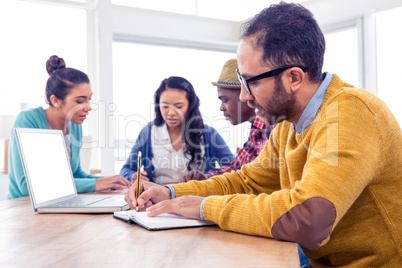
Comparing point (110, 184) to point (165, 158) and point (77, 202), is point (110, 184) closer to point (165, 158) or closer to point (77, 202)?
point (77, 202)

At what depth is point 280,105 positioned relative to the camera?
3.87 feet

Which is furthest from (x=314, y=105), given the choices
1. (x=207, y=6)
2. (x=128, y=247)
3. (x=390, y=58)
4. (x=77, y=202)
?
(x=207, y=6)

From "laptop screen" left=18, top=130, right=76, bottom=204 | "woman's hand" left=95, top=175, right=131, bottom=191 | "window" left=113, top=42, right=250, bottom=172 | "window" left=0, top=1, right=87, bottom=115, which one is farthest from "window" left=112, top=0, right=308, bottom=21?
"laptop screen" left=18, top=130, right=76, bottom=204

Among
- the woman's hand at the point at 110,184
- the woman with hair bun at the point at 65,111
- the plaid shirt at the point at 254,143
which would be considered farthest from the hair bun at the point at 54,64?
the plaid shirt at the point at 254,143

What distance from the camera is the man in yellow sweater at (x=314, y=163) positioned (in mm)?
909

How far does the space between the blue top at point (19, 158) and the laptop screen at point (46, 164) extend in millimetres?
220

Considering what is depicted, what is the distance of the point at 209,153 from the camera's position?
2.83 metres

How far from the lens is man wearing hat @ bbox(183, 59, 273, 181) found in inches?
81.6

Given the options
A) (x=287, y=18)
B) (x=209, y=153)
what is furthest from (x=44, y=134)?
(x=209, y=153)

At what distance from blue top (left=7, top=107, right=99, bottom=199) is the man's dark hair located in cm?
115

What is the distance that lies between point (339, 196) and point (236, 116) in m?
1.49

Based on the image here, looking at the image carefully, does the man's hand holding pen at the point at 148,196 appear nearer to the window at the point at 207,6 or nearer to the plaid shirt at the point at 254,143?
the plaid shirt at the point at 254,143

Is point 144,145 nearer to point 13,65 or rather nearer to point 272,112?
point 272,112

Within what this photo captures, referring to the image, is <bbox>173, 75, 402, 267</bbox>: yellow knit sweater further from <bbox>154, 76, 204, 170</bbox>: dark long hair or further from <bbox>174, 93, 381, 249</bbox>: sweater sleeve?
<bbox>154, 76, 204, 170</bbox>: dark long hair
